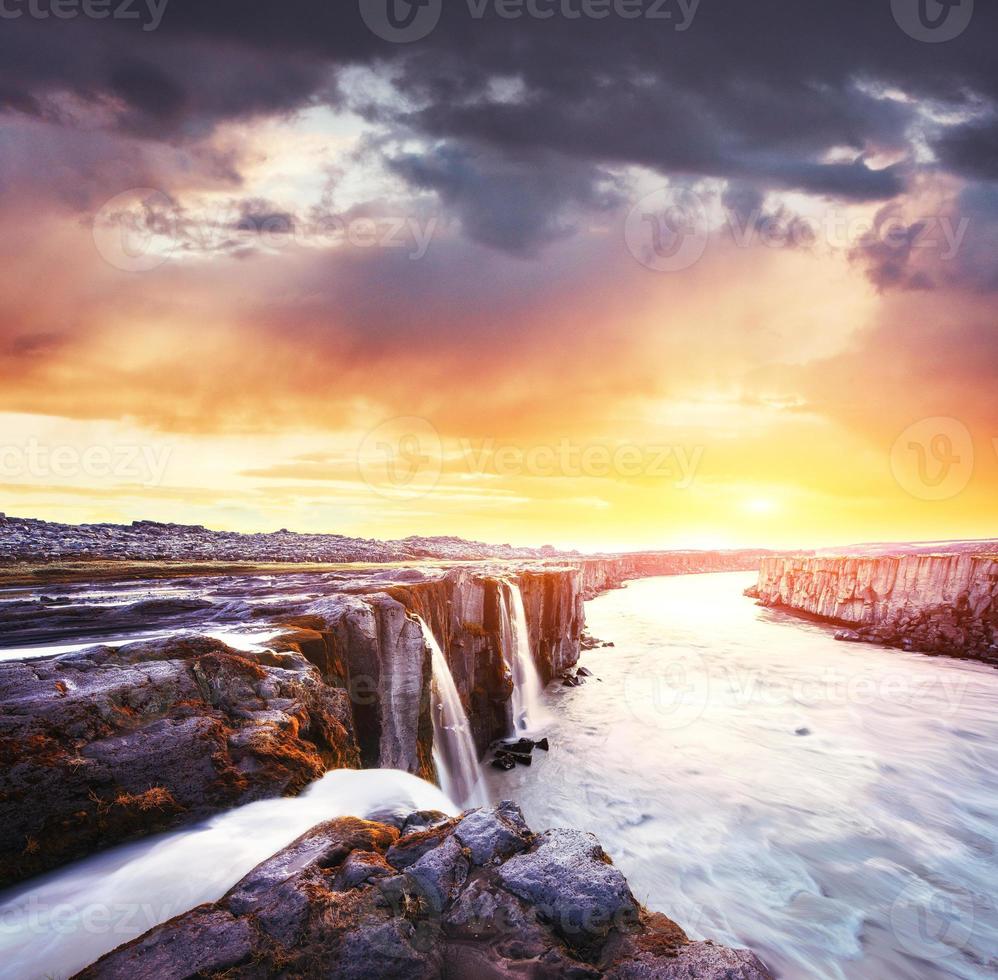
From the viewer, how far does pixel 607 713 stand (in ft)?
76.6

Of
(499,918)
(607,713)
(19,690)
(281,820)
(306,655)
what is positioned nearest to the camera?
(499,918)

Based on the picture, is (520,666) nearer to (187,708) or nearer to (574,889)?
(187,708)

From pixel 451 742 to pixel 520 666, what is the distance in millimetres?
10405

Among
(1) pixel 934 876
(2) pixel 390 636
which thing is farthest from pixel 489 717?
(1) pixel 934 876

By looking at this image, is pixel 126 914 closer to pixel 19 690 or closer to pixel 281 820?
pixel 281 820

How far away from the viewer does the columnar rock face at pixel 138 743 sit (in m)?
4.75

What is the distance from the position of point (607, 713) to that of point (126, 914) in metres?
22.2

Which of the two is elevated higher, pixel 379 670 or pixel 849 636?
pixel 379 670

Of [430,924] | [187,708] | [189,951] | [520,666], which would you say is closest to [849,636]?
[520,666]

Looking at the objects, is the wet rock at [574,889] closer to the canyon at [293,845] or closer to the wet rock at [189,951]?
the canyon at [293,845]

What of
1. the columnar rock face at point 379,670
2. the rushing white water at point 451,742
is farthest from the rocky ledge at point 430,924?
the rushing white water at point 451,742

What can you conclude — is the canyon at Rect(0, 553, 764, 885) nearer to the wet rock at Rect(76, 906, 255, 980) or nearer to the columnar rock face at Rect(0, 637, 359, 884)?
the columnar rock face at Rect(0, 637, 359, 884)

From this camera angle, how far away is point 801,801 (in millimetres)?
15305

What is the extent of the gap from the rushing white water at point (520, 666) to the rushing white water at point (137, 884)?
16958 mm
